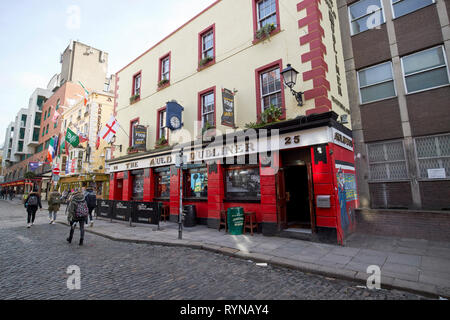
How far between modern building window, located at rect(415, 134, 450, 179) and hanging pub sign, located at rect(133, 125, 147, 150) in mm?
13793

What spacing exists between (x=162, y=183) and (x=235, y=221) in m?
6.45

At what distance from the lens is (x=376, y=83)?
9.72 m

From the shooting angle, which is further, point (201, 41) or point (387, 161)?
point (201, 41)

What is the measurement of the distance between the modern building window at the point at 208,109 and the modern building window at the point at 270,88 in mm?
2747

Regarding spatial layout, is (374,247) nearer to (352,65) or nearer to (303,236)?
(303,236)

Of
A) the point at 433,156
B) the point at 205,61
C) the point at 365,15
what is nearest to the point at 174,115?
the point at 205,61

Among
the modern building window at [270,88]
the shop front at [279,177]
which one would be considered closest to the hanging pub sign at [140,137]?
the shop front at [279,177]

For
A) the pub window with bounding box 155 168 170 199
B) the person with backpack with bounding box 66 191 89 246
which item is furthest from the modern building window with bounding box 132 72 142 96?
the person with backpack with bounding box 66 191 89 246

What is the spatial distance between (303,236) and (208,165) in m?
5.33

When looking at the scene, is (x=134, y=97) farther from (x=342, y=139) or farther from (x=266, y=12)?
(x=342, y=139)

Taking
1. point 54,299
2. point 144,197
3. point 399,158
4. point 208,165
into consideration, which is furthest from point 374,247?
point 144,197

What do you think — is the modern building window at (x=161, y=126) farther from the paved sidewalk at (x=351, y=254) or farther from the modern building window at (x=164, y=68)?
the paved sidewalk at (x=351, y=254)

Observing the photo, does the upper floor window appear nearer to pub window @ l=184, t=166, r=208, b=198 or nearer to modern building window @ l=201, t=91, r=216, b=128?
modern building window @ l=201, t=91, r=216, b=128

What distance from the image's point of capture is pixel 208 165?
1087 cm
